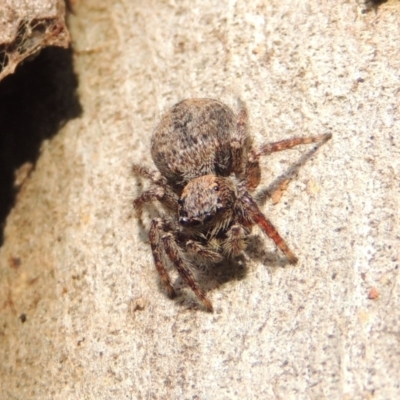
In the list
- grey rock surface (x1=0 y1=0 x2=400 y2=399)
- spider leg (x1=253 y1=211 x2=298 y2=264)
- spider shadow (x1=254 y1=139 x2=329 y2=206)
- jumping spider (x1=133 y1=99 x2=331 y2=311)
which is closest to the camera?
grey rock surface (x1=0 y1=0 x2=400 y2=399)

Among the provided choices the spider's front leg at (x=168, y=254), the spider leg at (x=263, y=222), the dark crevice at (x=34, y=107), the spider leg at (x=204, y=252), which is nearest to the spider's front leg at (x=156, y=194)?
the spider's front leg at (x=168, y=254)

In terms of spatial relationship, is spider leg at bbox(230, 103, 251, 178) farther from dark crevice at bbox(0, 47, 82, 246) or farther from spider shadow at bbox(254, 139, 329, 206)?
dark crevice at bbox(0, 47, 82, 246)

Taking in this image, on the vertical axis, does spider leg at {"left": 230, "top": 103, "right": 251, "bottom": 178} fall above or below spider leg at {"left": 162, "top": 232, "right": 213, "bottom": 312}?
above

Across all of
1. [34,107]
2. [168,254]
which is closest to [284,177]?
[168,254]

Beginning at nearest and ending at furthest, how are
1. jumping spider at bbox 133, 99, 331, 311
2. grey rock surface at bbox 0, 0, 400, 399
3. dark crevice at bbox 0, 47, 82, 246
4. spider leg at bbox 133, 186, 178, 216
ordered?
grey rock surface at bbox 0, 0, 400, 399, jumping spider at bbox 133, 99, 331, 311, spider leg at bbox 133, 186, 178, 216, dark crevice at bbox 0, 47, 82, 246

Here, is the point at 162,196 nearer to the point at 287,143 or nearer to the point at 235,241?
the point at 235,241

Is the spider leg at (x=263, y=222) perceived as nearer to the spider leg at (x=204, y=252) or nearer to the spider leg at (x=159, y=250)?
the spider leg at (x=204, y=252)

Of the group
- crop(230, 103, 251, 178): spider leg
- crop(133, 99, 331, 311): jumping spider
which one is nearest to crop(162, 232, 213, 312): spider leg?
crop(133, 99, 331, 311): jumping spider
